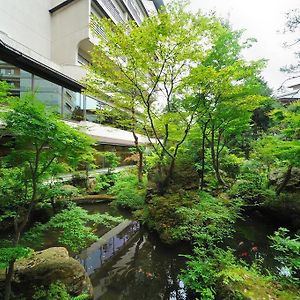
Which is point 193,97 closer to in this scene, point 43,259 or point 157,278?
point 157,278

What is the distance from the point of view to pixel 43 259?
4945 mm

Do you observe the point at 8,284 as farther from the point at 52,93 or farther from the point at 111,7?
the point at 111,7

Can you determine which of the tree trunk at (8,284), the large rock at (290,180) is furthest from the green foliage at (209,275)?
the large rock at (290,180)

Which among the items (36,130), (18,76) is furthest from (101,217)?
(18,76)

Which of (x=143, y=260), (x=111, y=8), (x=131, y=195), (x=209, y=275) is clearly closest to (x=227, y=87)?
(x=131, y=195)

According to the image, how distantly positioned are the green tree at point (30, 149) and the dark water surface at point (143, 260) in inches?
102

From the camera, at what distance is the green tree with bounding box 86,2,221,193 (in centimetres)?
817

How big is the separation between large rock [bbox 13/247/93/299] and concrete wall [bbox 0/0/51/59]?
1551 centimetres

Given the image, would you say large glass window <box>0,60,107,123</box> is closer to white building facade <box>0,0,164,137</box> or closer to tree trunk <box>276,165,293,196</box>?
white building facade <box>0,0,164,137</box>

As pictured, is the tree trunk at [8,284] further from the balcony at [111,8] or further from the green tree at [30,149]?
the balcony at [111,8]

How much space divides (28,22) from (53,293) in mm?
19091

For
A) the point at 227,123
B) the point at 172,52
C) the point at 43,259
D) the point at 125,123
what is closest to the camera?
the point at 43,259

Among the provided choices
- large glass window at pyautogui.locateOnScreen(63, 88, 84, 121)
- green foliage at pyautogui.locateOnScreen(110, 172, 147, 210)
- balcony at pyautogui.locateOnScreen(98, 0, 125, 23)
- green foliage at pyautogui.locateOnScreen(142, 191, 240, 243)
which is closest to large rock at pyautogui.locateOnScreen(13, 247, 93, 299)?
green foliage at pyautogui.locateOnScreen(142, 191, 240, 243)

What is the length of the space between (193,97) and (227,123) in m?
2.33
